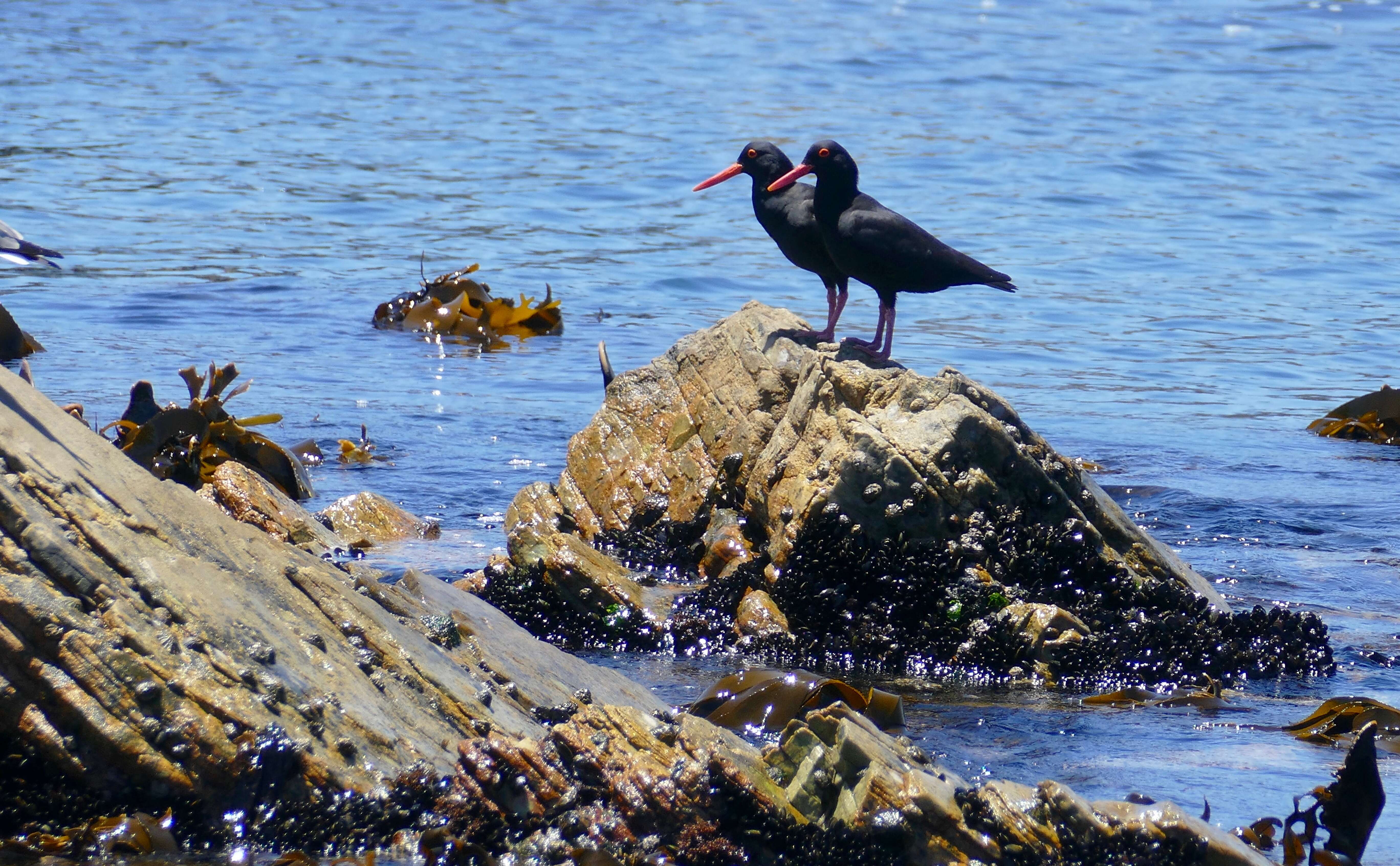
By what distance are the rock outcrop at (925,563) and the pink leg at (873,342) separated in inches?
3.5

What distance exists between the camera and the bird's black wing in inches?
277

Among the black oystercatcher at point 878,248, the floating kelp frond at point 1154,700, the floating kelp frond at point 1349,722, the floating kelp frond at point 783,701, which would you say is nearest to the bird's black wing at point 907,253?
Answer: the black oystercatcher at point 878,248

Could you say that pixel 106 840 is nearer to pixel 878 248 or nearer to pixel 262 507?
pixel 262 507

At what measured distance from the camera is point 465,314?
13.6m

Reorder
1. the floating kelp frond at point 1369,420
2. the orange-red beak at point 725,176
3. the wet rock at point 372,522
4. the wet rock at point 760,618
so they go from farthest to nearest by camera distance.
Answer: the floating kelp frond at point 1369,420
the orange-red beak at point 725,176
the wet rock at point 372,522
the wet rock at point 760,618

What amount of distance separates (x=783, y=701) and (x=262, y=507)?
2452 millimetres

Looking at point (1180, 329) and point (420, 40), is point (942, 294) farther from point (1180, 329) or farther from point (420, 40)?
point (420, 40)

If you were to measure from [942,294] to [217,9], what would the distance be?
21129 mm

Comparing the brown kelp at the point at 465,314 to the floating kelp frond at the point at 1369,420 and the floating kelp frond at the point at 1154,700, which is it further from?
the floating kelp frond at the point at 1154,700

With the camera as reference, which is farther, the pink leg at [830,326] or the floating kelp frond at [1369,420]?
the floating kelp frond at [1369,420]

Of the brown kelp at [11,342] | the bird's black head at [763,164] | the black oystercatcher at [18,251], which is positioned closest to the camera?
the black oystercatcher at [18,251]

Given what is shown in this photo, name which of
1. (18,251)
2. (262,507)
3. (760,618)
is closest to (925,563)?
(760,618)

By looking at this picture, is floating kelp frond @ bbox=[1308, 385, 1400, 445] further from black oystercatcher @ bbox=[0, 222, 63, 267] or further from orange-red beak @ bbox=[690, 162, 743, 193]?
black oystercatcher @ bbox=[0, 222, 63, 267]

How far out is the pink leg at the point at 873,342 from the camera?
6.86 m
